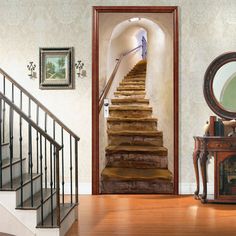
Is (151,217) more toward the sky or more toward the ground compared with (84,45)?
more toward the ground

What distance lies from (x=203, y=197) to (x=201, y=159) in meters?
0.50

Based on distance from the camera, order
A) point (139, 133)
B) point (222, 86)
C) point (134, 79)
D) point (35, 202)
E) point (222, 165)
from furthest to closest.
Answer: point (134, 79)
point (139, 133)
point (222, 86)
point (222, 165)
point (35, 202)

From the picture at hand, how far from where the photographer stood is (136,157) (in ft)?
25.3

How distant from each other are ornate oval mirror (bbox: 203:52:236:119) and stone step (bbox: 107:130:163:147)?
6.73 feet

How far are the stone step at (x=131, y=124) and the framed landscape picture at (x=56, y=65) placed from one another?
2399 millimetres

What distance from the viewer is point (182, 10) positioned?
628 centimetres

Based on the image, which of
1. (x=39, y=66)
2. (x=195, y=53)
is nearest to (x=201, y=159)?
(x=195, y=53)

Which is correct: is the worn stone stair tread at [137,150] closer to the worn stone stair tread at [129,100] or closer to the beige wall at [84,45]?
the beige wall at [84,45]

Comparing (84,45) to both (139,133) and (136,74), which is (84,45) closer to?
(139,133)

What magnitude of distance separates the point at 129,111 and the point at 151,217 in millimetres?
4257

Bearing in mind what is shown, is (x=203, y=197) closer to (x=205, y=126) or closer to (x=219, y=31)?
(x=205, y=126)

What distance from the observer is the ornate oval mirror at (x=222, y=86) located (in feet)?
20.5

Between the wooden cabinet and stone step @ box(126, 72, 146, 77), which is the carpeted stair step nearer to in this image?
the wooden cabinet

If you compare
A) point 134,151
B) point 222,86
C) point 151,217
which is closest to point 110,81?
point 134,151
